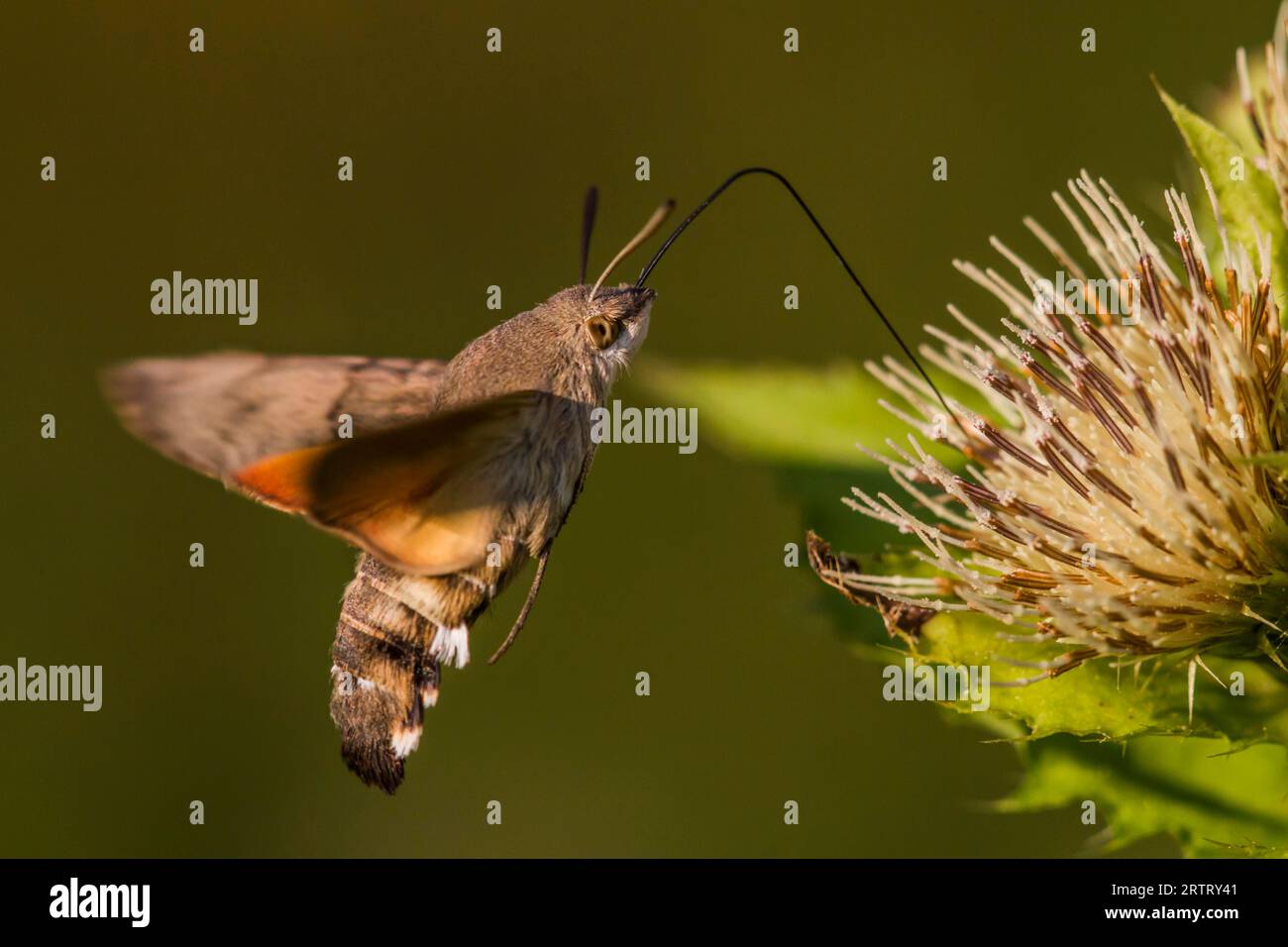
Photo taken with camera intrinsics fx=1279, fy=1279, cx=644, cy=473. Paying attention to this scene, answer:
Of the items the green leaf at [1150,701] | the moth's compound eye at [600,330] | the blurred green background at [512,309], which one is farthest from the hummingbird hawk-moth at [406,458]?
the blurred green background at [512,309]

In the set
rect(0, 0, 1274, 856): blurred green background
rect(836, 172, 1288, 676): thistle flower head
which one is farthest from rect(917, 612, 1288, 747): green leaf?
rect(0, 0, 1274, 856): blurred green background

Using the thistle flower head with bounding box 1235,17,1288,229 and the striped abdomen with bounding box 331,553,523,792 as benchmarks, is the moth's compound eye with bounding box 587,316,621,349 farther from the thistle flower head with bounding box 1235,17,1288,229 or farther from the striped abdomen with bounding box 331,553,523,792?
the thistle flower head with bounding box 1235,17,1288,229

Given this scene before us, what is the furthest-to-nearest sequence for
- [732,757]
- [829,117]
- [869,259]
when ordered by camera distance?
[829,117] < [869,259] < [732,757]

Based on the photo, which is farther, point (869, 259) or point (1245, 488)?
point (869, 259)

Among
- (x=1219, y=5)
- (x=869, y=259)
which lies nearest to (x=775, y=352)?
(x=869, y=259)

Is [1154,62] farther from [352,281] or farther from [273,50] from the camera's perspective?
[273,50]
